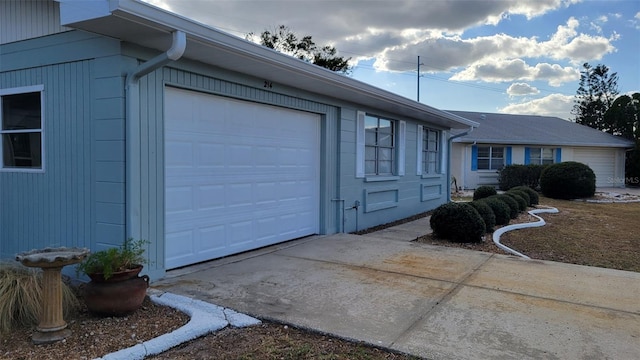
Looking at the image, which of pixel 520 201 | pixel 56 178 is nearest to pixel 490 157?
pixel 520 201

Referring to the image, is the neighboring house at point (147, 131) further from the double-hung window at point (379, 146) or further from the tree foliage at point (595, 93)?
the tree foliage at point (595, 93)

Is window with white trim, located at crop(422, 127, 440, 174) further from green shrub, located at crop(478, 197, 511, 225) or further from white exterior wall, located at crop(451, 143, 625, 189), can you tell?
white exterior wall, located at crop(451, 143, 625, 189)

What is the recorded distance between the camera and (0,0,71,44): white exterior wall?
5.24m

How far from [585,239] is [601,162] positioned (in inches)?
799

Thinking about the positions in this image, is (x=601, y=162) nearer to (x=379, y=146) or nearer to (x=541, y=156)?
(x=541, y=156)

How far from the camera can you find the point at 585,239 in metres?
9.20

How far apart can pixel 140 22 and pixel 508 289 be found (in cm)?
472

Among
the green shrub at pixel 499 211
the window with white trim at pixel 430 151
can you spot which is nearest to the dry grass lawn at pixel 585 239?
the green shrub at pixel 499 211

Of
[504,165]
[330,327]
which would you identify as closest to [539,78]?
[504,165]

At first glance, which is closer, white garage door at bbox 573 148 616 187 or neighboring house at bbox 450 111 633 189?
neighboring house at bbox 450 111 633 189

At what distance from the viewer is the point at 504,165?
23.2 metres

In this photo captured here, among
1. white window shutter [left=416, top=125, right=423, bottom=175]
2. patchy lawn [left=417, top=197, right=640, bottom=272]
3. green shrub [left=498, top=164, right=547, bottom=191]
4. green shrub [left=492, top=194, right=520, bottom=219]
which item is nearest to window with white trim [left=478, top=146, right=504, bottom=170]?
green shrub [left=498, top=164, right=547, bottom=191]

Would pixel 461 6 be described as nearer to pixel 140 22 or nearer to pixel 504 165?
pixel 140 22

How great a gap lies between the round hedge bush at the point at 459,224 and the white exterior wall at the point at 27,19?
6553 mm
